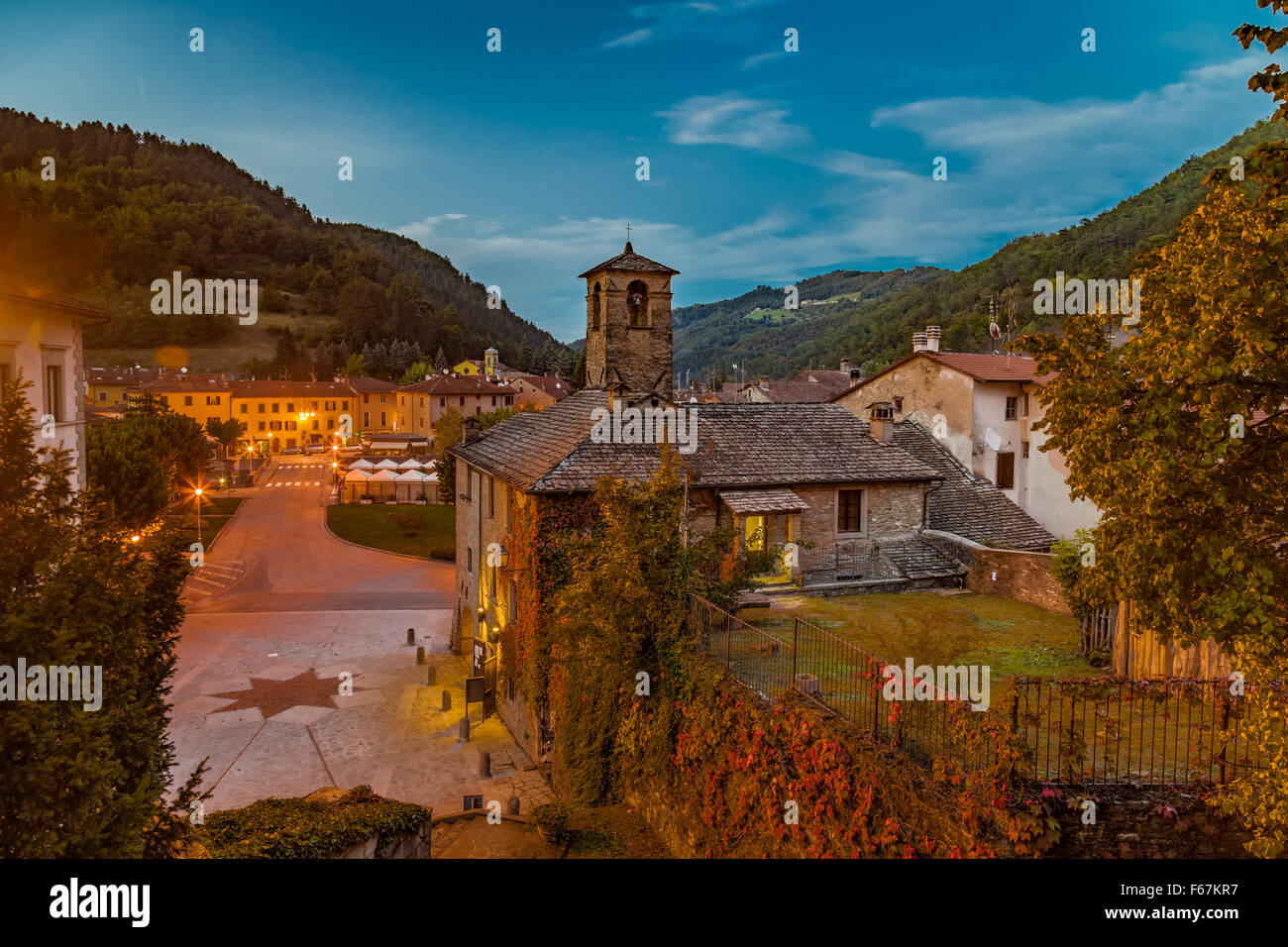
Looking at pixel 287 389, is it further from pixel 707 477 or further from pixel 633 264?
pixel 707 477

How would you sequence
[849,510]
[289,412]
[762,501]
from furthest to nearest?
[289,412], [849,510], [762,501]

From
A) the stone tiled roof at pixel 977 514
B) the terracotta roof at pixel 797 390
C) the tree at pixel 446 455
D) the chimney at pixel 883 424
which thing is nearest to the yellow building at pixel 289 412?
the tree at pixel 446 455

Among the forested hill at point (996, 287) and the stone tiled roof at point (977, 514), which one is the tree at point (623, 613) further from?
the forested hill at point (996, 287)

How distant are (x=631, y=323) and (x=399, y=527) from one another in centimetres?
3242

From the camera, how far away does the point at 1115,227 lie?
7281cm

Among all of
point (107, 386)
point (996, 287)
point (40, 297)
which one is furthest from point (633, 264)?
point (107, 386)

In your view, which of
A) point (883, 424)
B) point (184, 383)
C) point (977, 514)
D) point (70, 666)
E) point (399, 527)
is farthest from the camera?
point (184, 383)

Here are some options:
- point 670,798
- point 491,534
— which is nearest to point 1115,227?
point 491,534

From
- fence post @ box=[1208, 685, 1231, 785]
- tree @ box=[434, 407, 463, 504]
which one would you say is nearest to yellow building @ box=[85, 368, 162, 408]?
tree @ box=[434, 407, 463, 504]

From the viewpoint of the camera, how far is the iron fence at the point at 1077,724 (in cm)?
902

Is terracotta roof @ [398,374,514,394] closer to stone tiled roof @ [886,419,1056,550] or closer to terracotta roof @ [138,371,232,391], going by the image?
terracotta roof @ [138,371,232,391]

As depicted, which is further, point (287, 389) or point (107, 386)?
point (287, 389)

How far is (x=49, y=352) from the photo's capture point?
2530 centimetres

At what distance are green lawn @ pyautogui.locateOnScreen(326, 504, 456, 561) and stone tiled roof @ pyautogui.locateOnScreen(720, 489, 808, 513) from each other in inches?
1106
